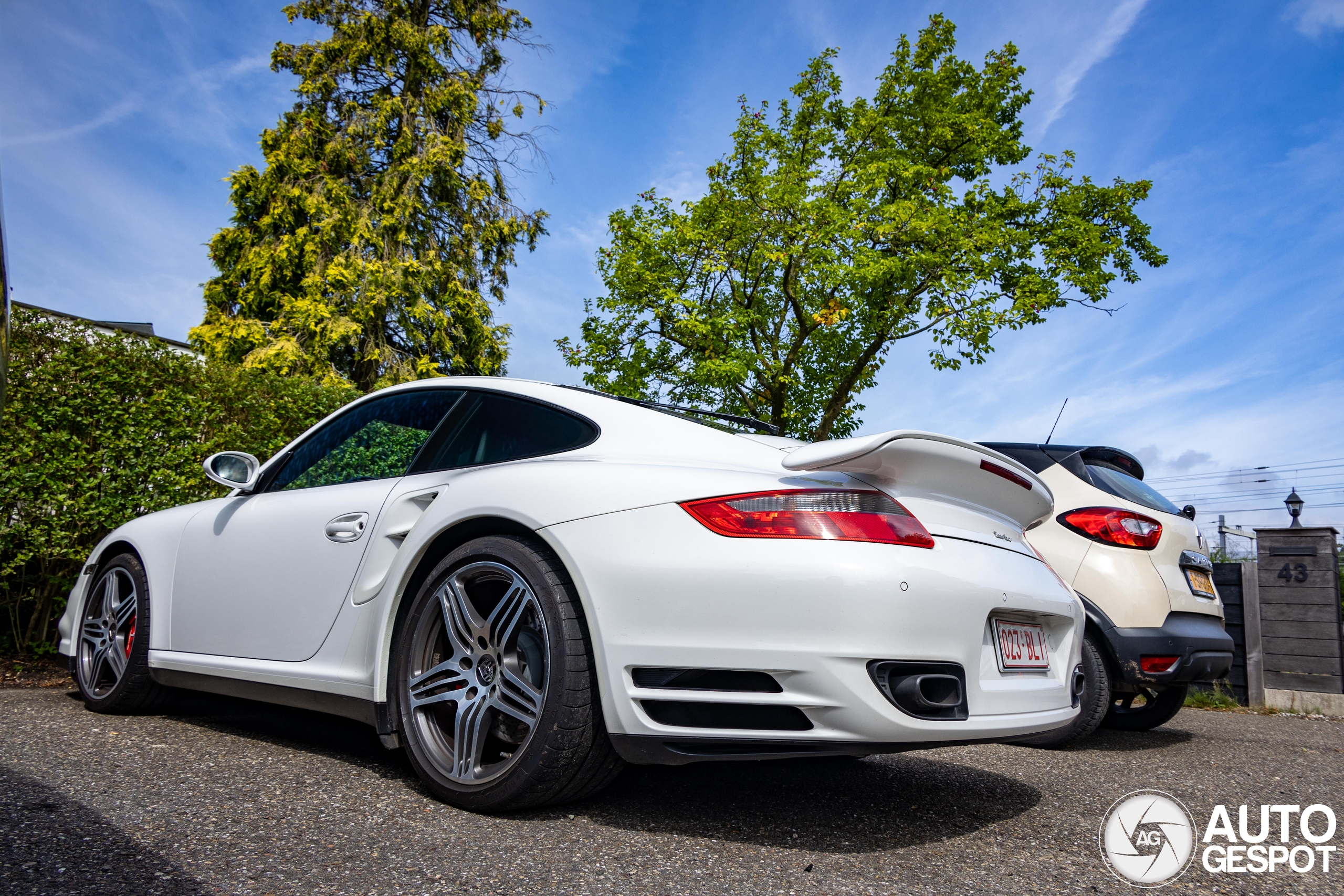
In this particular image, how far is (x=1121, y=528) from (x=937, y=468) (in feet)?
8.14

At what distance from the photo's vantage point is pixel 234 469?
3668 millimetres

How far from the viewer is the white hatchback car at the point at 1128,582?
4152 millimetres

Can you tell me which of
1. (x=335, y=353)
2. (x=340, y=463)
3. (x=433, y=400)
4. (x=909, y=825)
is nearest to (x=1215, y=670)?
(x=909, y=825)

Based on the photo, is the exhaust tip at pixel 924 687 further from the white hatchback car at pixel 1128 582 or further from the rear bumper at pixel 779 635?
the white hatchback car at pixel 1128 582

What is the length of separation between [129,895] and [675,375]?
1791 centimetres

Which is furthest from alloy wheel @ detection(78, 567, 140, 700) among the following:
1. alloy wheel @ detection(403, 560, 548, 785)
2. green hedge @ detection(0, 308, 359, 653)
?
alloy wheel @ detection(403, 560, 548, 785)

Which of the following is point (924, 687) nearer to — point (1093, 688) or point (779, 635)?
point (779, 635)

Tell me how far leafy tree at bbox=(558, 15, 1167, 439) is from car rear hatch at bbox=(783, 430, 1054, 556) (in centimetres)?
1436

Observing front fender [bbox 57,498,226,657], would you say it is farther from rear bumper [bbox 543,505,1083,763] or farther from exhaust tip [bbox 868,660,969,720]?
exhaust tip [bbox 868,660,969,720]

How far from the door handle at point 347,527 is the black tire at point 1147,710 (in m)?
4.06

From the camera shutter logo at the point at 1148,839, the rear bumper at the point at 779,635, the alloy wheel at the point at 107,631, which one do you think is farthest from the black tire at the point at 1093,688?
the alloy wheel at the point at 107,631

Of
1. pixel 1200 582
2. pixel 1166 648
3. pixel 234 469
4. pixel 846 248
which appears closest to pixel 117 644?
pixel 234 469

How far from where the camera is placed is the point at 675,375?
63.6 feet

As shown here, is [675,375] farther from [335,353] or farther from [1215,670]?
[1215,670]
